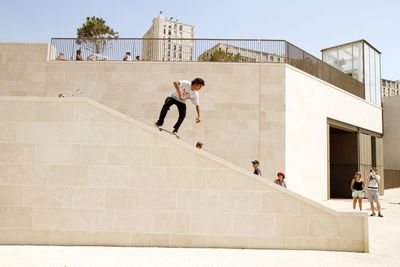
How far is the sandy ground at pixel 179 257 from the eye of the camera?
5.96 m

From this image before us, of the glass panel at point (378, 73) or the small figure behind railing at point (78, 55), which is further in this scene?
the glass panel at point (378, 73)

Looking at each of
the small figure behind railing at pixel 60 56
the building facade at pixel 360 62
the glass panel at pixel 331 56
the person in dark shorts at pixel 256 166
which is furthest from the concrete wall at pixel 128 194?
the glass panel at pixel 331 56

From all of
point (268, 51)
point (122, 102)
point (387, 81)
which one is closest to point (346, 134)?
point (268, 51)

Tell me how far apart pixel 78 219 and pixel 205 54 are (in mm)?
12031

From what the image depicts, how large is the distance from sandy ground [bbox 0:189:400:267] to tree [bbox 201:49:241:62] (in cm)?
1221

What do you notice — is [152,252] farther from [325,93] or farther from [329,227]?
[325,93]

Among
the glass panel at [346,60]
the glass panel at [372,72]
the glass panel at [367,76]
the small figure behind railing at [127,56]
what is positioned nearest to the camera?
the small figure behind railing at [127,56]

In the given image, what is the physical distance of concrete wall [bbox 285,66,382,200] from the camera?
1708 centimetres

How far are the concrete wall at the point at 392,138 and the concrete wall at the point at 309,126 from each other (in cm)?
1120

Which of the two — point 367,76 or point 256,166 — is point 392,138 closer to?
point 367,76

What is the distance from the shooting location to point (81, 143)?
25.0ft

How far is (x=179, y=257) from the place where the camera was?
6.39 metres

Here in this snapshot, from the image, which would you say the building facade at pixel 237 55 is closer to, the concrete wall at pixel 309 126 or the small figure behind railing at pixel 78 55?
the concrete wall at pixel 309 126

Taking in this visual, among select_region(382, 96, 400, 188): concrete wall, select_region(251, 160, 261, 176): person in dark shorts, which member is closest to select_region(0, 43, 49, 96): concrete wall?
select_region(251, 160, 261, 176): person in dark shorts
